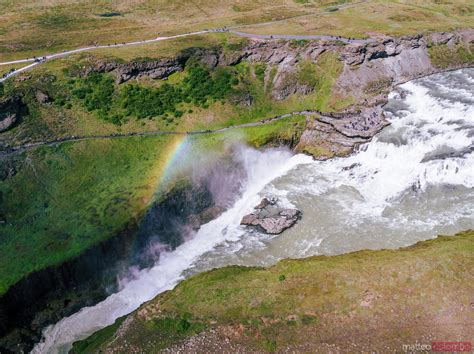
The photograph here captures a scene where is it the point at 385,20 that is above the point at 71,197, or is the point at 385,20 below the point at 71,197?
above

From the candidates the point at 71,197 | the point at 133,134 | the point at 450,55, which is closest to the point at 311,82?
the point at 450,55

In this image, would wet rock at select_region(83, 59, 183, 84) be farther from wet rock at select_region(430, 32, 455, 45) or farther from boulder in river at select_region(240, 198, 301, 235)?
wet rock at select_region(430, 32, 455, 45)

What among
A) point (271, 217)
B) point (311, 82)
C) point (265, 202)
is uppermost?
point (311, 82)

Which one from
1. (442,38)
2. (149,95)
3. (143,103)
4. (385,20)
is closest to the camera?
(143,103)

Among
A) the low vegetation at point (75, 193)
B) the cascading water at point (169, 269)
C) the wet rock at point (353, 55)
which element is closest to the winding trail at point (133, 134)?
the low vegetation at point (75, 193)

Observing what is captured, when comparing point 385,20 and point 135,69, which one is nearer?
point 135,69

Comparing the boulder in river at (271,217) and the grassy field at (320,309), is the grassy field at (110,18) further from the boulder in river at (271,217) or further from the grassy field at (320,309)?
the grassy field at (320,309)

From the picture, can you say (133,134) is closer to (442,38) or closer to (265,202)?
(265,202)
